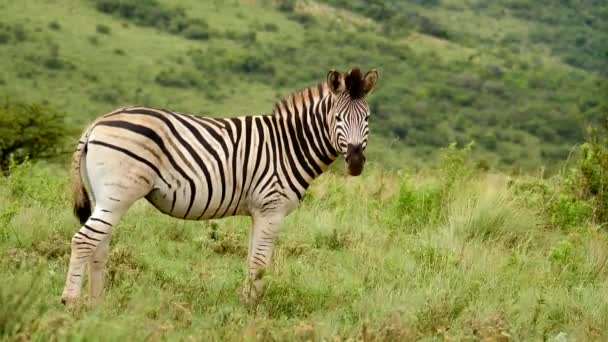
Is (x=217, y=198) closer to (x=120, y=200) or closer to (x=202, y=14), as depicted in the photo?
(x=120, y=200)

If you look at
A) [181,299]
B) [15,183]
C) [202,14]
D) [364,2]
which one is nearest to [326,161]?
[181,299]

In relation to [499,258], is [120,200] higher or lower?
higher

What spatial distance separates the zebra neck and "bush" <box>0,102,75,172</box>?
630 inches

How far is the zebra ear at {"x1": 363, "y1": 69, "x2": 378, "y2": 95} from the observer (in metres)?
7.10

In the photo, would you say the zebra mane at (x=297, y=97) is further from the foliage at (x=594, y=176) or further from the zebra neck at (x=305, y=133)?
the foliage at (x=594, y=176)

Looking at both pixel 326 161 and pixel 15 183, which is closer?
pixel 326 161

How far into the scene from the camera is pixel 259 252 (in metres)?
6.93

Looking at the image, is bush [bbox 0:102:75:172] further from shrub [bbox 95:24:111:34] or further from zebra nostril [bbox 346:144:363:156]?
shrub [bbox 95:24:111:34]

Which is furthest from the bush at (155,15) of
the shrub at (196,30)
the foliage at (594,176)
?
the foliage at (594,176)

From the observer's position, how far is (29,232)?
811cm

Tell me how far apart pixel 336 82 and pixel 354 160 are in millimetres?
679

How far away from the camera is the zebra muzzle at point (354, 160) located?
677cm

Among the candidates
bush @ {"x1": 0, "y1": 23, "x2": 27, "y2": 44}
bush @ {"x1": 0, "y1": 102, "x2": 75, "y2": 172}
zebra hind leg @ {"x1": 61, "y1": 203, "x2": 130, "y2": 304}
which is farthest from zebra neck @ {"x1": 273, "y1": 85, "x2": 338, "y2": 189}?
bush @ {"x1": 0, "y1": 23, "x2": 27, "y2": 44}

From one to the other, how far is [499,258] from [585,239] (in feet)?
4.47
